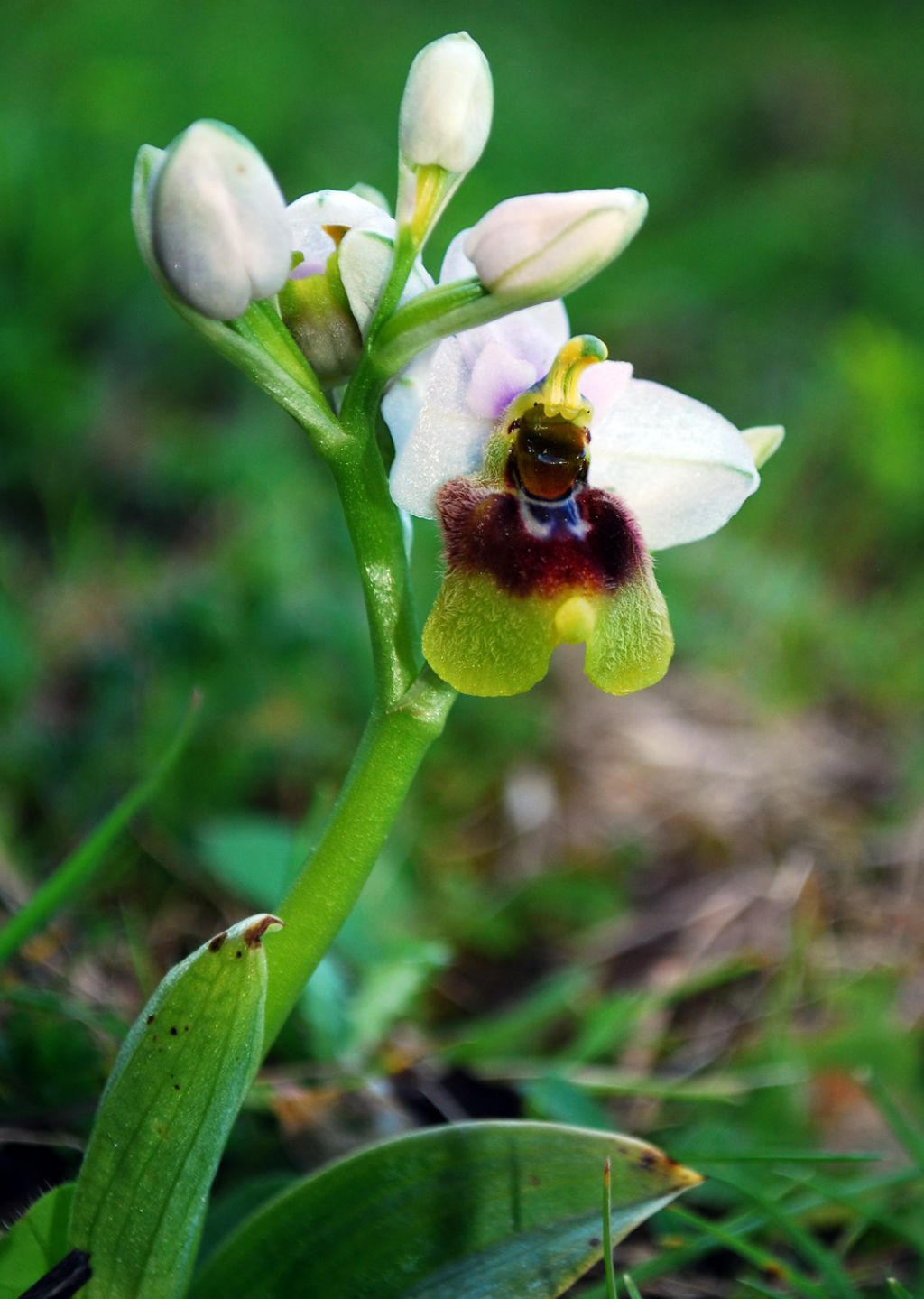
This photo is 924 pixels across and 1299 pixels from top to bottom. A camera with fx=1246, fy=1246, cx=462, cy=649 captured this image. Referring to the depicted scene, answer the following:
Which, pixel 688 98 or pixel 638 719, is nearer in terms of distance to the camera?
pixel 638 719

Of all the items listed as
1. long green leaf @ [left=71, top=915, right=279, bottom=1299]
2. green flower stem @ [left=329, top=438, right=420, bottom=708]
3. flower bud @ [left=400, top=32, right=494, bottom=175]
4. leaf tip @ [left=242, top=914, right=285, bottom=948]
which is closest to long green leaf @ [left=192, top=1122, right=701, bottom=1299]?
long green leaf @ [left=71, top=915, right=279, bottom=1299]

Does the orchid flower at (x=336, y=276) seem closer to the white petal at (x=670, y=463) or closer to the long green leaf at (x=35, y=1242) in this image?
the white petal at (x=670, y=463)

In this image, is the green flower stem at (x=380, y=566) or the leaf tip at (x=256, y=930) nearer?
the leaf tip at (x=256, y=930)

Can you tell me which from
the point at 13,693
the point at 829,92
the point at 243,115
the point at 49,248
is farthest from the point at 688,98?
the point at 13,693

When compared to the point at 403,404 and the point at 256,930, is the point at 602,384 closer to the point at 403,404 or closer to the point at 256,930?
the point at 403,404

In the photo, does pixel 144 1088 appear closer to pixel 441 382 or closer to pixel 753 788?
pixel 441 382

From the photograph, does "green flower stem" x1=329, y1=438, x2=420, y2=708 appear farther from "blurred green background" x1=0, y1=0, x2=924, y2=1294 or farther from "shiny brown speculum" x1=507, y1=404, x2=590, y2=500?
"blurred green background" x1=0, y1=0, x2=924, y2=1294

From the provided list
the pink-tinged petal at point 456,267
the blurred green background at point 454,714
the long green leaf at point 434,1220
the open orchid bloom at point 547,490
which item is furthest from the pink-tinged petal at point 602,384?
the blurred green background at point 454,714
